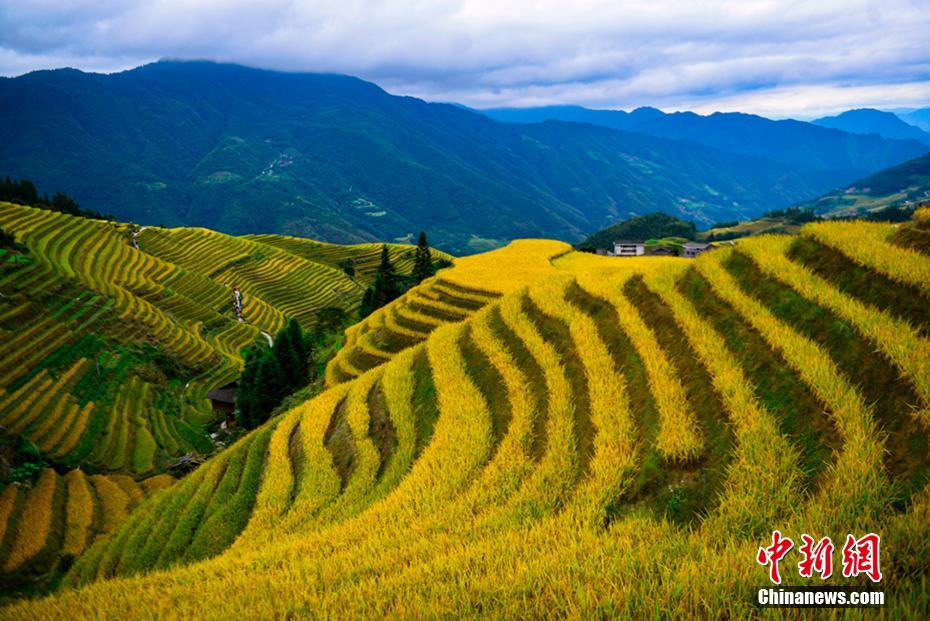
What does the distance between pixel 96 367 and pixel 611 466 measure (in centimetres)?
4302

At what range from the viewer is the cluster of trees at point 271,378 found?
98.1ft

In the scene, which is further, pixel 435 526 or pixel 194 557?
pixel 194 557

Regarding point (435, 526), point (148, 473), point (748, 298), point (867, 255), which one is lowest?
point (148, 473)

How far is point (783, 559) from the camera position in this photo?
3.41 metres

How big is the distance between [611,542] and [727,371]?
3.65 meters

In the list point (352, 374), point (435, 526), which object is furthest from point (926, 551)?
point (352, 374)

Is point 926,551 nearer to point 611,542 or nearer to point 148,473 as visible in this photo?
point 611,542

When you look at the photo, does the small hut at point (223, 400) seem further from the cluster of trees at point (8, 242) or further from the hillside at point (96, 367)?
the cluster of trees at point (8, 242)

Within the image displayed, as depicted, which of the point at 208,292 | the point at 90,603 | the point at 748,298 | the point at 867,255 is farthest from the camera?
the point at 208,292

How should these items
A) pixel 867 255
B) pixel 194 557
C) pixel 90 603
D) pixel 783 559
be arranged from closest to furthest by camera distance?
pixel 783 559
pixel 90 603
pixel 867 255
pixel 194 557

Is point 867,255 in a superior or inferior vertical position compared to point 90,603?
superior

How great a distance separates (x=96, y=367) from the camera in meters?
35.6

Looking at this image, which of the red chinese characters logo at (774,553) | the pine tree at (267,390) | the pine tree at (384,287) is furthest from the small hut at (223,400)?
the red chinese characters logo at (774,553)

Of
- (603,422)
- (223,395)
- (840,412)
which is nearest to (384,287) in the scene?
(223,395)
